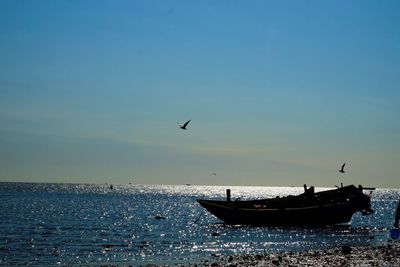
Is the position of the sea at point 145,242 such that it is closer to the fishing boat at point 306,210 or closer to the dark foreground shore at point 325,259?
the fishing boat at point 306,210

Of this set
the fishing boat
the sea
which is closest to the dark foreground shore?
the sea

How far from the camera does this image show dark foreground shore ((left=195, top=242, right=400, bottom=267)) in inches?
1057

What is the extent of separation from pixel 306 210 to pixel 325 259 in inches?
996

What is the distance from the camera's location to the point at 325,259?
28750mm

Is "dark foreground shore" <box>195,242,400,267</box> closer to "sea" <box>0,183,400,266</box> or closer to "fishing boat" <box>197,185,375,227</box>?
"sea" <box>0,183,400,266</box>

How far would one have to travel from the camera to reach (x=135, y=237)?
1813 inches

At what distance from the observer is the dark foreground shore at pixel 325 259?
26.9 m

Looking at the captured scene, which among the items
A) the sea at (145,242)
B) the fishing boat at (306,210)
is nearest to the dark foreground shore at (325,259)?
the sea at (145,242)

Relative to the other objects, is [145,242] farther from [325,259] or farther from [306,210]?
[306,210]

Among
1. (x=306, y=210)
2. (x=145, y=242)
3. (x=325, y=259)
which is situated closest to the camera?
(x=325, y=259)

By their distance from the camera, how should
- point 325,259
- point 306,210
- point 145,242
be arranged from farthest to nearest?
point 306,210, point 145,242, point 325,259

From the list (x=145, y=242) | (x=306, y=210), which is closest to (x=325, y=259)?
(x=145, y=242)

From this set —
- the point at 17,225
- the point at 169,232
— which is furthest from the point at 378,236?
the point at 17,225

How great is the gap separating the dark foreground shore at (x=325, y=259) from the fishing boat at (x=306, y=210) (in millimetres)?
20269
